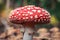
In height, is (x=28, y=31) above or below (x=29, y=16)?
→ below

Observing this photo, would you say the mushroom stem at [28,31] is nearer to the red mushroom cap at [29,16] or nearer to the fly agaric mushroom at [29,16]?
the fly agaric mushroom at [29,16]

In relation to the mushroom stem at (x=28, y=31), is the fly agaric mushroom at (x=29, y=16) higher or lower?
higher

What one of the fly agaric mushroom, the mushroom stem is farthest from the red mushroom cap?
the mushroom stem

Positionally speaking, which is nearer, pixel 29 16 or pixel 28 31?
pixel 29 16

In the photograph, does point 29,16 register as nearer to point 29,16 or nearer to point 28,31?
point 29,16

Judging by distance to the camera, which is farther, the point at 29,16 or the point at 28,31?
the point at 28,31

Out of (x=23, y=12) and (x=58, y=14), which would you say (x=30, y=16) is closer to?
(x=23, y=12)

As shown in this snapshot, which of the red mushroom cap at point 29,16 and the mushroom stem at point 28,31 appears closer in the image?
the red mushroom cap at point 29,16

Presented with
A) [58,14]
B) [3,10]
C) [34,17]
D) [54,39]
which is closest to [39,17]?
[34,17]

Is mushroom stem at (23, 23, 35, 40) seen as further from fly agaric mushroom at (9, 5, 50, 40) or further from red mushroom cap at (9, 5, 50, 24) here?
red mushroom cap at (9, 5, 50, 24)

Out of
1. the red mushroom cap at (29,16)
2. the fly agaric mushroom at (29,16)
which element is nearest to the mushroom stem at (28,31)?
the fly agaric mushroom at (29,16)

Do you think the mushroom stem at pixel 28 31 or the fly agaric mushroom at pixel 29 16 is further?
the mushroom stem at pixel 28 31

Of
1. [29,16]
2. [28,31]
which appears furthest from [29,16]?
[28,31]

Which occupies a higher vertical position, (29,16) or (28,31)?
(29,16)
